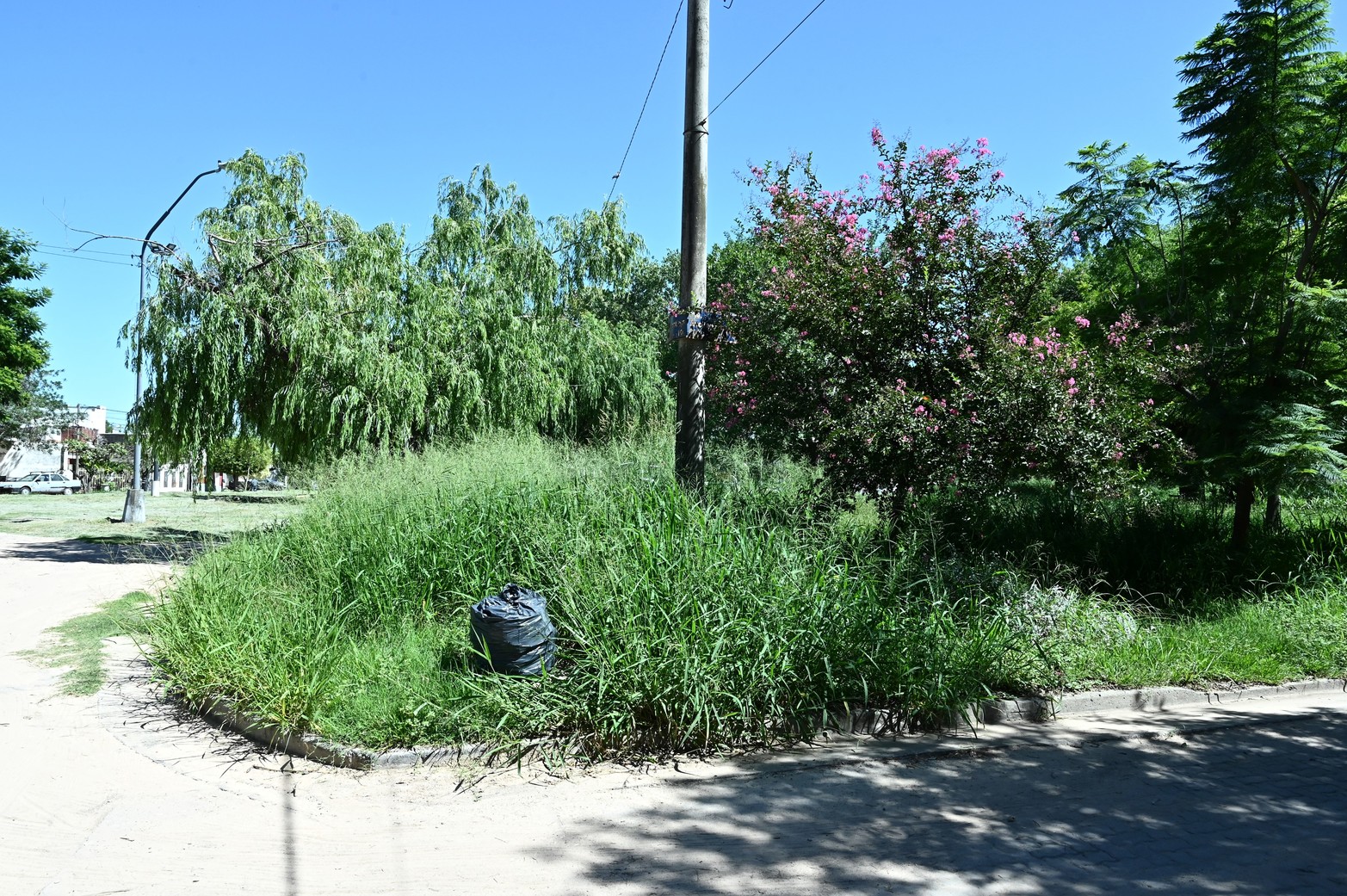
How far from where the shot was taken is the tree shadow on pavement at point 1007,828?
153 inches

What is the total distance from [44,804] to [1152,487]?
13.8m

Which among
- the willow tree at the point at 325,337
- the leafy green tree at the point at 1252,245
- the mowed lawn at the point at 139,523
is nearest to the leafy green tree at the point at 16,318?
the mowed lawn at the point at 139,523

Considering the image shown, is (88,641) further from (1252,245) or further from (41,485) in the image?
(41,485)

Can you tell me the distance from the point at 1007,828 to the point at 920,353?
16.3 ft

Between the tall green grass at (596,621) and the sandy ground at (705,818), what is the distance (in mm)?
349

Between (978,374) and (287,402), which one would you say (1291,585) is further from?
(287,402)

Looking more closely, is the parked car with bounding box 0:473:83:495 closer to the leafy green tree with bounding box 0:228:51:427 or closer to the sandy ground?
the leafy green tree with bounding box 0:228:51:427

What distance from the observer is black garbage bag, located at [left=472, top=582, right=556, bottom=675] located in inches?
228

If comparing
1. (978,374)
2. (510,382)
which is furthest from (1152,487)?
(510,382)

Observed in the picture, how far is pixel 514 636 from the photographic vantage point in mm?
5785

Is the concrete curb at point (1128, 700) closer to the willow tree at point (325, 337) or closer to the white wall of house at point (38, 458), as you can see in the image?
the willow tree at point (325, 337)

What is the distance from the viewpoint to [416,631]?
23.1ft

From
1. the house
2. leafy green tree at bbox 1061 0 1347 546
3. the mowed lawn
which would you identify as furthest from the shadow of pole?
the house

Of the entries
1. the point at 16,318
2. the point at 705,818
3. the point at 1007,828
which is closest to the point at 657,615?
the point at 705,818
